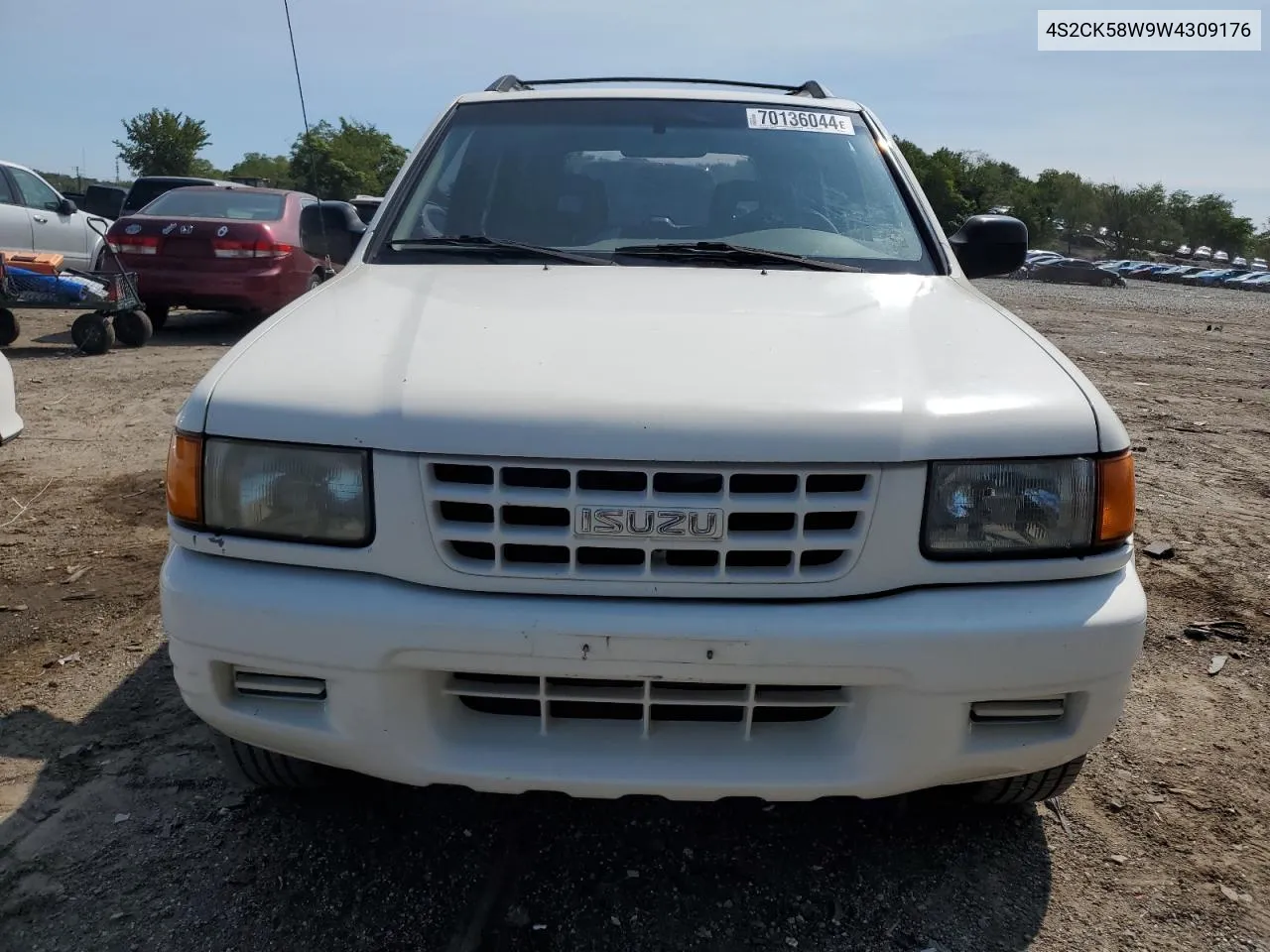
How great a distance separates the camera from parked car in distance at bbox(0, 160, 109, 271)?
10.3m

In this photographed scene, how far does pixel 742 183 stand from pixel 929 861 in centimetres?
205

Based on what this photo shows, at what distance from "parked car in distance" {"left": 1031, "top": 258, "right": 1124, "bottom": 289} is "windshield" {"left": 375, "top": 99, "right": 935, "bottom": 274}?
40140 mm

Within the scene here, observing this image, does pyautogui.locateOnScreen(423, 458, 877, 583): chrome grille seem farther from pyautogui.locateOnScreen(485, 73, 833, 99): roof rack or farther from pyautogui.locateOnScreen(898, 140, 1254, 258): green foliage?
pyautogui.locateOnScreen(898, 140, 1254, 258): green foliage

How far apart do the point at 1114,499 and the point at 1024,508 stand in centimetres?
19

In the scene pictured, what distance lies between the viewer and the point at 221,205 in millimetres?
9656

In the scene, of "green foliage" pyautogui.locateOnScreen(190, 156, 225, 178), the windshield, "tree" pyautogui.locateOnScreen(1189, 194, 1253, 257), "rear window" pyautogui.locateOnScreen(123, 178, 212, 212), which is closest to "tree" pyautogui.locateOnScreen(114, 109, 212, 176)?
"green foliage" pyautogui.locateOnScreen(190, 156, 225, 178)

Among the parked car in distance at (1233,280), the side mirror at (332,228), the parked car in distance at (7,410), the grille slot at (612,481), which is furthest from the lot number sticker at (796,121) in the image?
the parked car in distance at (1233,280)

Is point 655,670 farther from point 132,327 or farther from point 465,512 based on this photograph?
point 132,327

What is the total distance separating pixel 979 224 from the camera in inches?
131

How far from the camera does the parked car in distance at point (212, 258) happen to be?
904 cm

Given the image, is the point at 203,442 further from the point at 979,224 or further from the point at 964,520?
the point at 979,224

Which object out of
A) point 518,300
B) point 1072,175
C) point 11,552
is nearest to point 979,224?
point 518,300

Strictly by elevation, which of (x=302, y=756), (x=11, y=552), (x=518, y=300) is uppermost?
(x=518, y=300)

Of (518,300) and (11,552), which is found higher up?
(518,300)
